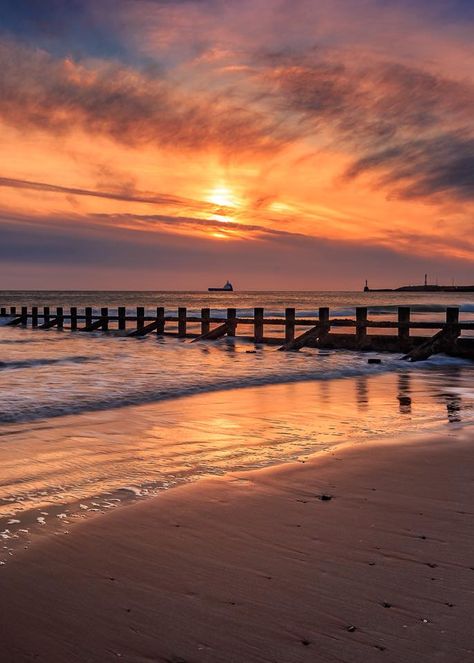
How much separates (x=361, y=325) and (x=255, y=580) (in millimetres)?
17423

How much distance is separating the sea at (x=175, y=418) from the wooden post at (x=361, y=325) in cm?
199

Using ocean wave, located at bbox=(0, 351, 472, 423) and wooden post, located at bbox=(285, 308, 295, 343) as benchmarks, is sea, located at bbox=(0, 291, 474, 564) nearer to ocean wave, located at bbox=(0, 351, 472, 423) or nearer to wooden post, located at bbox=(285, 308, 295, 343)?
ocean wave, located at bbox=(0, 351, 472, 423)

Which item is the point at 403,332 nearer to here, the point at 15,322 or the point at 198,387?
the point at 198,387

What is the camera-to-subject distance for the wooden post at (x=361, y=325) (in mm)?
19859

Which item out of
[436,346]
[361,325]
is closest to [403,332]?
[361,325]

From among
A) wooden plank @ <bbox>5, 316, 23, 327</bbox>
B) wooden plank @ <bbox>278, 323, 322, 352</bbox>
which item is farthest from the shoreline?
wooden plank @ <bbox>5, 316, 23, 327</bbox>

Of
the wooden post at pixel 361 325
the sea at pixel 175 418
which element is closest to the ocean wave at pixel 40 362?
the sea at pixel 175 418

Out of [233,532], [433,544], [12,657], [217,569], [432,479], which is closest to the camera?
[12,657]

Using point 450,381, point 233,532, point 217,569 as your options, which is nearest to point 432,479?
point 233,532

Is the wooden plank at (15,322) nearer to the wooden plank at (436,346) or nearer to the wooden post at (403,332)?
the wooden post at (403,332)

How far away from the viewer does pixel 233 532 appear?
388 cm

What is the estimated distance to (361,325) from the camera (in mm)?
20078

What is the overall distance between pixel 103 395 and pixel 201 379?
9.51 feet

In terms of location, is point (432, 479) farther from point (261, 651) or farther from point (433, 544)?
point (261, 651)
